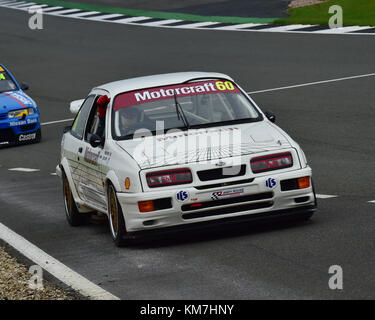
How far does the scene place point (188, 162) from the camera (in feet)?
29.1

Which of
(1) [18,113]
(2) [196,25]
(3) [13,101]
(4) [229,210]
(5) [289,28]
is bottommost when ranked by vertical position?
(2) [196,25]

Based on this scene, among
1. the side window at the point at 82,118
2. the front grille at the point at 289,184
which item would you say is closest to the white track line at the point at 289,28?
the side window at the point at 82,118

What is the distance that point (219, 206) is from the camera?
894 centimetres

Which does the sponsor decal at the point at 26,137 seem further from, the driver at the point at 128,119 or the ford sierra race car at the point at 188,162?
the driver at the point at 128,119

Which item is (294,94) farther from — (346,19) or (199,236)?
(199,236)

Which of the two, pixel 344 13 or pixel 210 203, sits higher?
pixel 210 203

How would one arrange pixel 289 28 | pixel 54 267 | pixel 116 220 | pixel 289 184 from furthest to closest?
pixel 289 28, pixel 116 220, pixel 289 184, pixel 54 267

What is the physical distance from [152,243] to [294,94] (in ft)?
43.6

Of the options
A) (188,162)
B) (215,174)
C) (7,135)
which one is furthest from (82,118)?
(7,135)

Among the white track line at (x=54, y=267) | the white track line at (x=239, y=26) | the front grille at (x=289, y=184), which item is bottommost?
the white track line at (x=239, y=26)

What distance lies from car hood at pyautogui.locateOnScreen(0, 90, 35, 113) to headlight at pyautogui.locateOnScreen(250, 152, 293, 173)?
12716mm

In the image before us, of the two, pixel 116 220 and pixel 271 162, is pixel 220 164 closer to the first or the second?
pixel 271 162

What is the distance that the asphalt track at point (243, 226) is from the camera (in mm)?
7570

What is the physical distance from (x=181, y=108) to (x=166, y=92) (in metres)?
0.25
